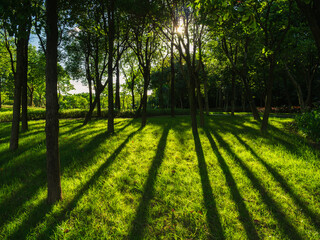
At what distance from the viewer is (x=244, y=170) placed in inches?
199

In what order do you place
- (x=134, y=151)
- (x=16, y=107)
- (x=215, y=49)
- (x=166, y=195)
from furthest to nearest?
(x=215, y=49), (x=134, y=151), (x=16, y=107), (x=166, y=195)

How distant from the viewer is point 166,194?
3.94 m

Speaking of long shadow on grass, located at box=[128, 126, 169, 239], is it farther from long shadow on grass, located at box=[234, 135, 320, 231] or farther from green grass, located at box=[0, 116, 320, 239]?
long shadow on grass, located at box=[234, 135, 320, 231]

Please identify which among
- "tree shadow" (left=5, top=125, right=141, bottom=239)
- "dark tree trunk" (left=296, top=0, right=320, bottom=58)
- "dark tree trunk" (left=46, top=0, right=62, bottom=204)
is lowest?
"tree shadow" (left=5, top=125, right=141, bottom=239)

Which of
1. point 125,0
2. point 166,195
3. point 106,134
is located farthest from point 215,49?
point 166,195

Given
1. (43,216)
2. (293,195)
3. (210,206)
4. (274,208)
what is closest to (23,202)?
(43,216)

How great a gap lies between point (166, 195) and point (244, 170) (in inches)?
112

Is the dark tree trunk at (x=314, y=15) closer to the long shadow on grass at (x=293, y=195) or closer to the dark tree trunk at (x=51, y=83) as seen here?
the long shadow on grass at (x=293, y=195)

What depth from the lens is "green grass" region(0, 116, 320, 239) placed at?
9.53 ft

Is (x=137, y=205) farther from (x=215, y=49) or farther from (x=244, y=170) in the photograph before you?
(x=215, y=49)

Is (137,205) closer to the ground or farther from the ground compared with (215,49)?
closer to the ground

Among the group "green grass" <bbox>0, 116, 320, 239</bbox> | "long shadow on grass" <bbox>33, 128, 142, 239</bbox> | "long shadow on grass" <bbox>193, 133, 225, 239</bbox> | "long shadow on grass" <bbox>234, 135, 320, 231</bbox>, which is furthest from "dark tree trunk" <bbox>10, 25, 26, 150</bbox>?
"long shadow on grass" <bbox>234, 135, 320, 231</bbox>

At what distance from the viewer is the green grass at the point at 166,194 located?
2906 mm

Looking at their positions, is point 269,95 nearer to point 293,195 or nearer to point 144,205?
point 293,195
